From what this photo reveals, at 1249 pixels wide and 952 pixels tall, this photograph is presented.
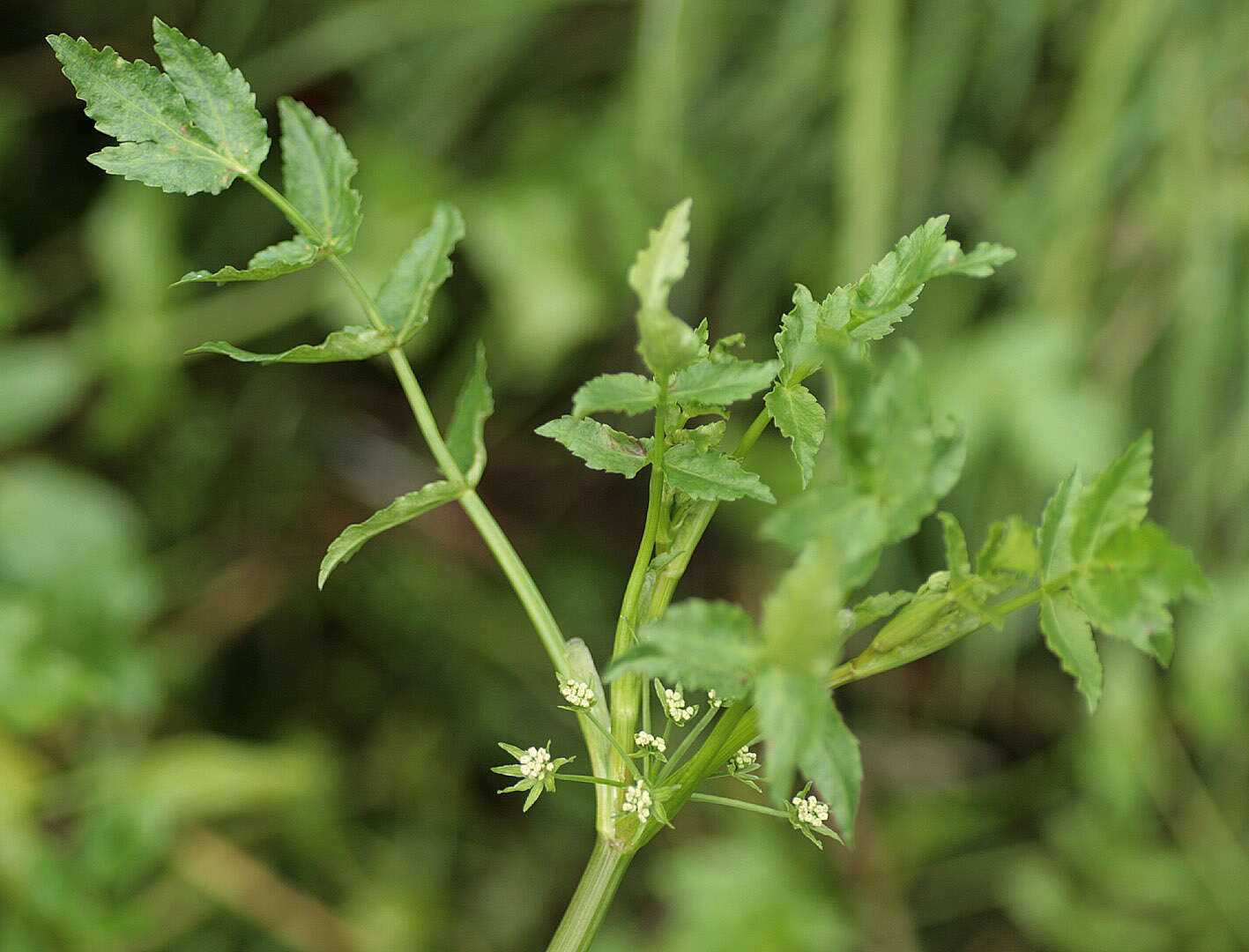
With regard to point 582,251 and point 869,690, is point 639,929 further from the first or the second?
point 582,251

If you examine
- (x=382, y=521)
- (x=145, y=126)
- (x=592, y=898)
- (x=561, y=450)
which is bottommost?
(x=561, y=450)

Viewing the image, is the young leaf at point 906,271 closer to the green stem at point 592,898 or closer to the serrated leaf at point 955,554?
the serrated leaf at point 955,554

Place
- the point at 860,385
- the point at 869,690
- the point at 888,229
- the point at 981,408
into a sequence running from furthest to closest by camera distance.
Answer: the point at 869,690 < the point at 981,408 < the point at 888,229 < the point at 860,385

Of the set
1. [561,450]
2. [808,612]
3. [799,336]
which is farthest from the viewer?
[561,450]

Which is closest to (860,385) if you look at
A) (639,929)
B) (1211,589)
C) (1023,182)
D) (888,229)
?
(1211,589)

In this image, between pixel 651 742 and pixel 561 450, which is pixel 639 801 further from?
pixel 561 450

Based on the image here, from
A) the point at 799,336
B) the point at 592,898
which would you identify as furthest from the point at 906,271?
the point at 592,898

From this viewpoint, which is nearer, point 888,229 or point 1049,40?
point 888,229
